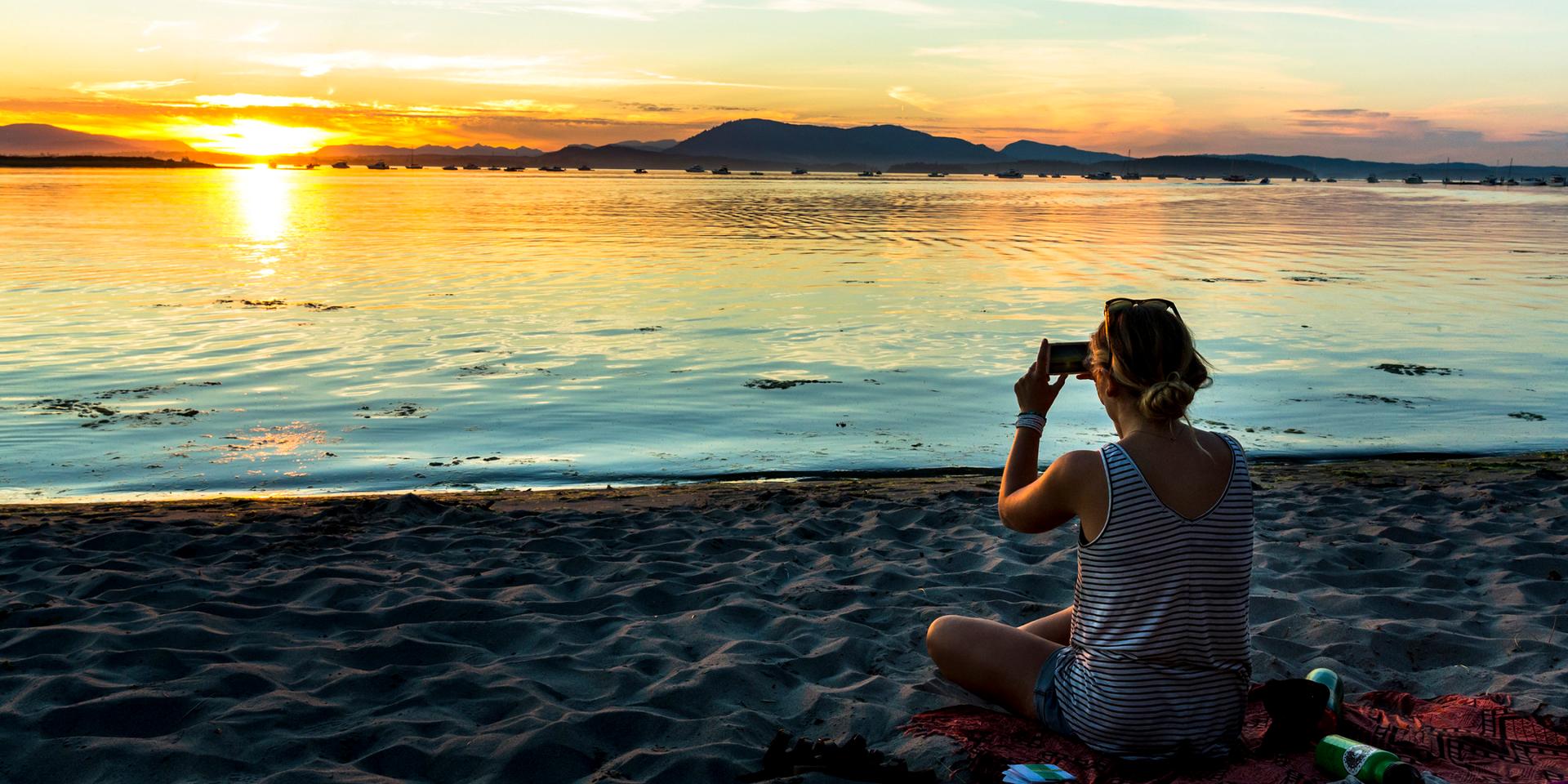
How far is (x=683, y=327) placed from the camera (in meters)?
17.5

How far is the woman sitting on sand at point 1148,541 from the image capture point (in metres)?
3.57

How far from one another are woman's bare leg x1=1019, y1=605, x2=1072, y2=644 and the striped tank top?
19.8 inches

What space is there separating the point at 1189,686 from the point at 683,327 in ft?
46.5

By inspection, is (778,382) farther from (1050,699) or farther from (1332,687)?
(1332,687)

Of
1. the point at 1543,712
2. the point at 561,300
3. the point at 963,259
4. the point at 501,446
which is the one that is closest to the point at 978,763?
the point at 1543,712

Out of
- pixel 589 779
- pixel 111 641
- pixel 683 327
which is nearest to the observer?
pixel 589 779

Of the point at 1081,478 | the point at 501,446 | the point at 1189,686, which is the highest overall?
the point at 1081,478

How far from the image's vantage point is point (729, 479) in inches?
374

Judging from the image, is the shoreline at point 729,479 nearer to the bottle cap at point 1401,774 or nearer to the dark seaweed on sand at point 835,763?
the dark seaweed on sand at point 835,763

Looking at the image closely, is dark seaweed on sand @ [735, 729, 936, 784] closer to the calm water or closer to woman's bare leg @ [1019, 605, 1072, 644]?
woman's bare leg @ [1019, 605, 1072, 644]

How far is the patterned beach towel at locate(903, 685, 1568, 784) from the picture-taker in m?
3.86

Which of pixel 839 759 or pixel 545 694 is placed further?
pixel 545 694

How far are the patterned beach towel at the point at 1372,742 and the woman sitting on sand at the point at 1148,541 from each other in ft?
0.35

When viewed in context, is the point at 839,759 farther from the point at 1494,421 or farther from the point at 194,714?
the point at 1494,421
